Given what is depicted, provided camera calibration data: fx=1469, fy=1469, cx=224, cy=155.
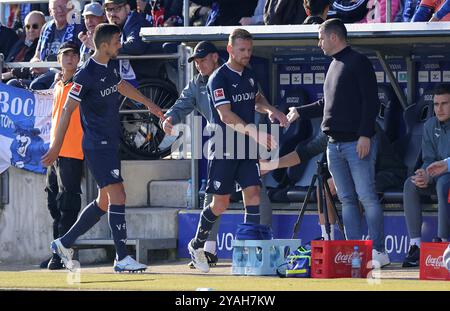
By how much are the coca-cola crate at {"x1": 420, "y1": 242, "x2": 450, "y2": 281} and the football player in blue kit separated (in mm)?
1742

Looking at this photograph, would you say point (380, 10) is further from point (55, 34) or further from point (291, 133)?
point (55, 34)

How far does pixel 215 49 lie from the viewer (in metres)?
14.2

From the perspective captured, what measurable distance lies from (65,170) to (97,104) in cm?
159

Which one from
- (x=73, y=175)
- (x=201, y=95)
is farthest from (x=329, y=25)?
(x=73, y=175)

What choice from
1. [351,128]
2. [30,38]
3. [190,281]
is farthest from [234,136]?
[30,38]

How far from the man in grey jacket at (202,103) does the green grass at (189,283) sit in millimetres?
1193

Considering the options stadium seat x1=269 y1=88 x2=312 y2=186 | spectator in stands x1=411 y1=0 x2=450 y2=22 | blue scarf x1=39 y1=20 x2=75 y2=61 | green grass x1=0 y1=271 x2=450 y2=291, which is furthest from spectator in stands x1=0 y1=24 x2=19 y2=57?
spectator in stands x1=411 y1=0 x2=450 y2=22

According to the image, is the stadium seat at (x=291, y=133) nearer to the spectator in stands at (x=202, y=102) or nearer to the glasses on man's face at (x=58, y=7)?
the spectator in stands at (x=202, y=102)

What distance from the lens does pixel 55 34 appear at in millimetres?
16938

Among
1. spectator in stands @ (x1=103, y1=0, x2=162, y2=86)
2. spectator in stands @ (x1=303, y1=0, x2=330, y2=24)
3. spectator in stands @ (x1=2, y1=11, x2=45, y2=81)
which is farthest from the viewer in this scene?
spectator in stands @ (x1=2, y1=11, x2=45, y2=81)

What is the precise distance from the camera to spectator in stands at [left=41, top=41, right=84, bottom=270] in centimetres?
1484

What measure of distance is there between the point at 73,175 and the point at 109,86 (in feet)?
5.42

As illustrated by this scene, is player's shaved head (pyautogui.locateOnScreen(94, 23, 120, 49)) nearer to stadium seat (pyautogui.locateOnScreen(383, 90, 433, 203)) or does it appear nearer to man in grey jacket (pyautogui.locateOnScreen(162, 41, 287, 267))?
man in grey jacket (pyautogui.locateOnScreen(162, 41, 287, 267))
